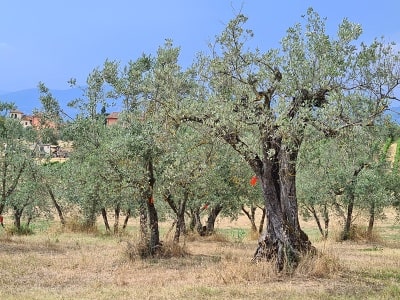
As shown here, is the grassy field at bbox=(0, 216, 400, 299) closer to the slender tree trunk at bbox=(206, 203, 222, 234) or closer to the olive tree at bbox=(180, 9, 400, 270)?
the olive tree at bbox=(180, 9, 400, 270)

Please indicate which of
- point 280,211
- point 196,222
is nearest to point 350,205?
point 196,222

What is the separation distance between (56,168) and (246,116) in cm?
A: 2266

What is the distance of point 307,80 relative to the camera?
13.6 metres

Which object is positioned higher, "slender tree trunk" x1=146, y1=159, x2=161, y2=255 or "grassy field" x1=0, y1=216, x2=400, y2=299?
"slender tree trunk" x1=146, y1=159, x2=161, y2=255

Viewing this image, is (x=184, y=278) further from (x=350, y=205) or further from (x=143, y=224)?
(x=350, y=205)

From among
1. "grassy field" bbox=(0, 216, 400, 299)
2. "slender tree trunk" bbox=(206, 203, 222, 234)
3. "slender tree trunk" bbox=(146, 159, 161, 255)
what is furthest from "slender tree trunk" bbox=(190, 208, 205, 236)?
"slender tree trunk" bbox=(146, 159, 161, 255)

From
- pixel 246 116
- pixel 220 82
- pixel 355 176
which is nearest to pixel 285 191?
pixel 246 116

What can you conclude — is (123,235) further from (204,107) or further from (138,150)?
(204,107)

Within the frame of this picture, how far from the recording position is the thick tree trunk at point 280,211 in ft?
47.9

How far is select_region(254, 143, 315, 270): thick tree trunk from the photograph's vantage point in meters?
14.6

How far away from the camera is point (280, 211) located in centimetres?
1489

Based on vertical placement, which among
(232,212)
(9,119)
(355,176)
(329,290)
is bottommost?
(329,290)

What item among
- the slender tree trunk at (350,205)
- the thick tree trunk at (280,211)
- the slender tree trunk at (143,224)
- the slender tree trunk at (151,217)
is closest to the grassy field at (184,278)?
the thick tree trunk at (280,211)

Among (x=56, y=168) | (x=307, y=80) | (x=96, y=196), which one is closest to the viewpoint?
(x=307, y=80)
